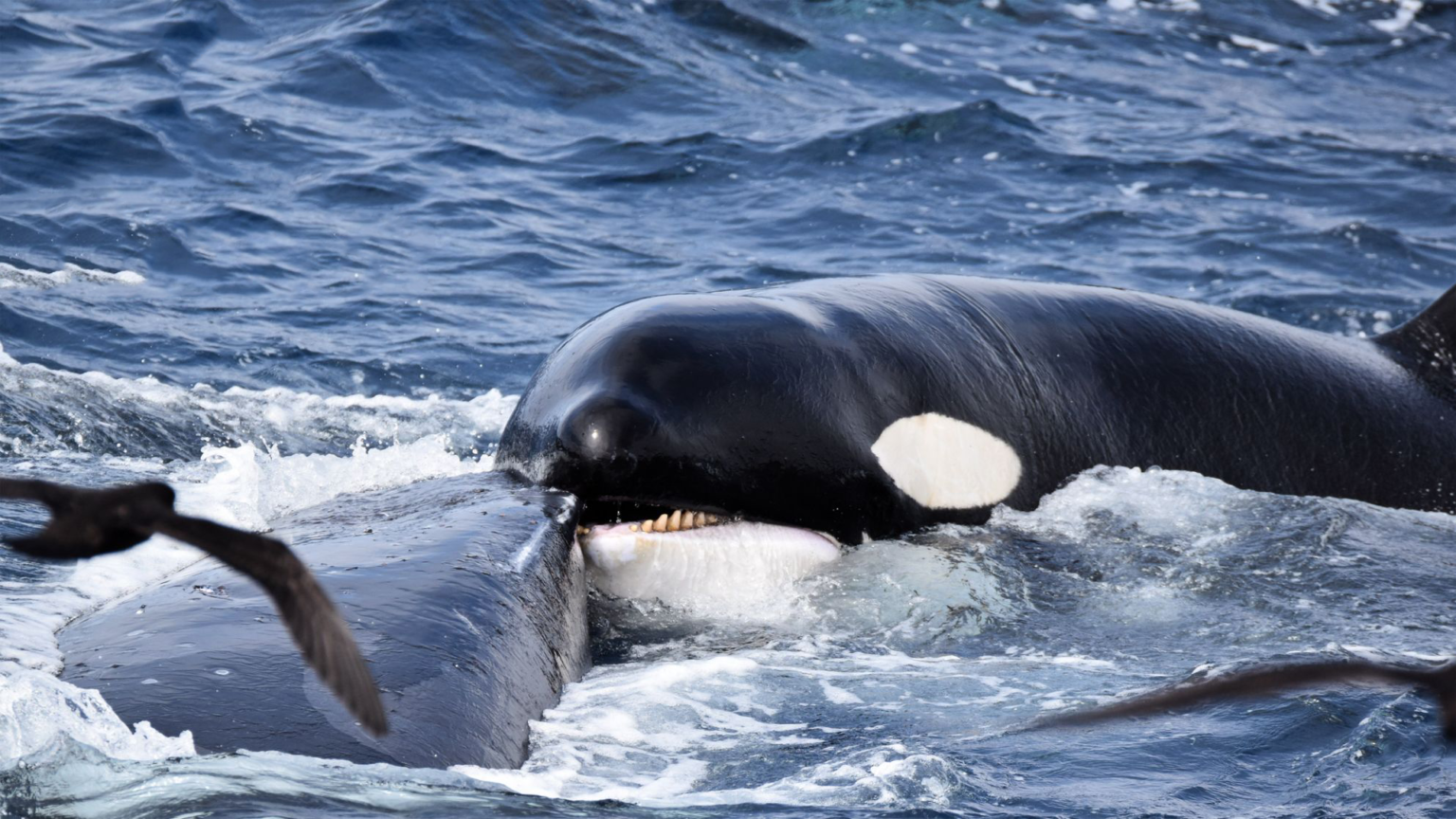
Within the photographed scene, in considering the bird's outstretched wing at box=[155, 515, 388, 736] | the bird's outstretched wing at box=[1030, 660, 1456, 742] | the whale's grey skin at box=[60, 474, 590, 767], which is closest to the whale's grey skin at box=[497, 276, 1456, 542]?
the whale's grey skin at box=[60, 474, 590, 767]

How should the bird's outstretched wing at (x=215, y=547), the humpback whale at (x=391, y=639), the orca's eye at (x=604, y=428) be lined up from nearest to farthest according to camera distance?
the bird's outstretched wing at (x=215, y=547) → the humpback whale at (x=391, y=639) → the orca's eye at (x=604, y=428)

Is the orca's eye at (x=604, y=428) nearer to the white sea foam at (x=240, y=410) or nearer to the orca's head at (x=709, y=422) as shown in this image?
the orca's head at (x=709, y=422)

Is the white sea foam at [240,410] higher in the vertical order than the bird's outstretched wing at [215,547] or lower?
lower

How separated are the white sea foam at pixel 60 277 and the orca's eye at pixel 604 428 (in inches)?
289

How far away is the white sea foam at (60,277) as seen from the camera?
11.8m

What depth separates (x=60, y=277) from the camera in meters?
12.1

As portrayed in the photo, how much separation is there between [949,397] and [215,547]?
4.61 m

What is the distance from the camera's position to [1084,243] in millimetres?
15539

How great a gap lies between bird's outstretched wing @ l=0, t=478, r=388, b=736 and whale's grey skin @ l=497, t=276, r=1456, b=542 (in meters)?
3.17

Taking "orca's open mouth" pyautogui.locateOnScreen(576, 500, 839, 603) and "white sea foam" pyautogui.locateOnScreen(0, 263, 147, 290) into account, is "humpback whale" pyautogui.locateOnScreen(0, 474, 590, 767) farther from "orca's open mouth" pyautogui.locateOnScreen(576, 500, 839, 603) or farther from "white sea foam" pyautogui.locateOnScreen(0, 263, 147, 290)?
"white sea foam" pyautogui.locateOnScreen(0, 263, 147, 290)

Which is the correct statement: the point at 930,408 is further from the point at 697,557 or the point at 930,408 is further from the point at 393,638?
the point at 393,638

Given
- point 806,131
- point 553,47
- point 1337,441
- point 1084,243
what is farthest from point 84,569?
point 553,47

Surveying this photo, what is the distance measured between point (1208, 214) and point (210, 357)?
10.0m

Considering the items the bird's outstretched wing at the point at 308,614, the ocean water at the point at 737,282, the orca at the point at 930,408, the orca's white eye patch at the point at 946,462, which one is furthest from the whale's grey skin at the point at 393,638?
the orca's white eye patch at the point at 946,462
